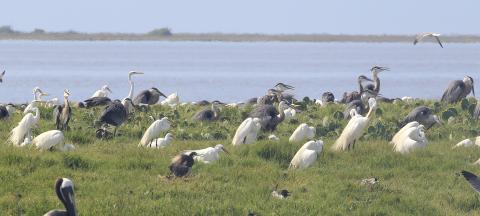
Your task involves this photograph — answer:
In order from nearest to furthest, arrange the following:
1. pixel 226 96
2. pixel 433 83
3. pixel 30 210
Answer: pixel 30 210, pixel 226 96, pixel 433 83

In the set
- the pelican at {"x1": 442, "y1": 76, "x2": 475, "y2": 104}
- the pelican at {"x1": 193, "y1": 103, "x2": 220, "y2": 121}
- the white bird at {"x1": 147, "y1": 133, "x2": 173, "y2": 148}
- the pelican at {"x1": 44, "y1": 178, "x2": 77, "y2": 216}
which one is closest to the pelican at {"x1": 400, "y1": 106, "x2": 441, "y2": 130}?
the pelican at {"x1": 193, "y1": 103, "x2": 220, "y2": 121}

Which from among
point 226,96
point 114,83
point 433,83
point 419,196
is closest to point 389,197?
point 419,196

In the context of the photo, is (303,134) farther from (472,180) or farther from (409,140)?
(472,180)

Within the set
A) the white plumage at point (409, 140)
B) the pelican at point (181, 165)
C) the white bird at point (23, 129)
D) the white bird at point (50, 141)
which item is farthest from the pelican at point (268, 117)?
the pelican at point (181, 165)

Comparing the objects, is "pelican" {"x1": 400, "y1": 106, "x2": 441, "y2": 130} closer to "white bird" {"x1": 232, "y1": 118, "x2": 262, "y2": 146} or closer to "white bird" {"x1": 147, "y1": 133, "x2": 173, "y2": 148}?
"white bird" {"x1": 232, "y1": 118, "x2": 262, "y2": 146}

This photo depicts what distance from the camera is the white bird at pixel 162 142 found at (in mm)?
16469

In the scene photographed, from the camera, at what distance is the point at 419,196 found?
42.7 ft

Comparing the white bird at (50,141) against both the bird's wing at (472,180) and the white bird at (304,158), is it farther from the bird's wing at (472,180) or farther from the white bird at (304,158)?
the bird's wing at (472,180)

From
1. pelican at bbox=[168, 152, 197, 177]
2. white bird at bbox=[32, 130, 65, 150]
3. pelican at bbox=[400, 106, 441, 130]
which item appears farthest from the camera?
pelican at bbox=[400, 106, 441, 130]

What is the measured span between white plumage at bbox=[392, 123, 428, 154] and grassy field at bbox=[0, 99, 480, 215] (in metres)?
0.16

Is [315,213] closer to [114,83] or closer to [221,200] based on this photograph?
[221,200]

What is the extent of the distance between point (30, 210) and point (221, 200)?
6.98ft

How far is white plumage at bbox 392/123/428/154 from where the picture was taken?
16.0m

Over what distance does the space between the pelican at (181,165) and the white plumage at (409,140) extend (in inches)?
154
